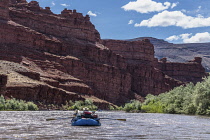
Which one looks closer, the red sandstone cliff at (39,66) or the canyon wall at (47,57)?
the red sandstone cliff at (39,66)

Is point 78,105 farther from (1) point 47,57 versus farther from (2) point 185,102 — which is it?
(2) point 185,102

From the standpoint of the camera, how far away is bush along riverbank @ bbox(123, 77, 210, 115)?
70.0 meters

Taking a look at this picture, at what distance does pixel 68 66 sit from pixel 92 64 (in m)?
16.6

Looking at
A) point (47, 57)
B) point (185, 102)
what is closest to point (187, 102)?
point (185, 102)

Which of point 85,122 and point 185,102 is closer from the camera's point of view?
point 85,122

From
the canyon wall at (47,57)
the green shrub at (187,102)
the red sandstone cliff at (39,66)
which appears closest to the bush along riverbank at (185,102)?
the green shrub at (187,102)

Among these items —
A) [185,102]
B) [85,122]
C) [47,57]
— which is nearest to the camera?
[85,122]

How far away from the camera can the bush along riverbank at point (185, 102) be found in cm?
7000

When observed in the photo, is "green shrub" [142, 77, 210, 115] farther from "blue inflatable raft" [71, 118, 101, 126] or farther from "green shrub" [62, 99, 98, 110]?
"blue inflatable raft" [71, 118, 101, 126]

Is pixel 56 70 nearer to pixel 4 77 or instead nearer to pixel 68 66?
pixel 68 66

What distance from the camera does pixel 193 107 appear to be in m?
79.6

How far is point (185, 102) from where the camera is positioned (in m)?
82.9

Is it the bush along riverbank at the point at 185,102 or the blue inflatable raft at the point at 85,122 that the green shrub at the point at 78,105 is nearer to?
the bush along riverbank at the point at 185,102

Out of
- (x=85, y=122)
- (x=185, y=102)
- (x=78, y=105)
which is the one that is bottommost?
(x=78, y=105)
